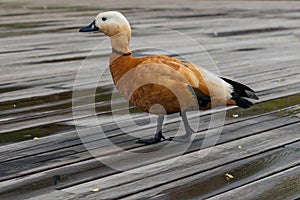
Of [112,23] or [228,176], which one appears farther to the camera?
[112,23]

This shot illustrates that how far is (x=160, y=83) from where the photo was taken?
12.6 feet

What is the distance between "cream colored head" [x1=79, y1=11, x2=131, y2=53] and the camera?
4035 millimetres

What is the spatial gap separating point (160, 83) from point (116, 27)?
466 millimetres

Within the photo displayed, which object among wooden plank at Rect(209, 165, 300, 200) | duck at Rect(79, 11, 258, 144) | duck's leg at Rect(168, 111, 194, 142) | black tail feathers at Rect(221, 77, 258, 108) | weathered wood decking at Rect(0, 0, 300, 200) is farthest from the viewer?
duck's leg at Rect(168, 111, 194, 142)

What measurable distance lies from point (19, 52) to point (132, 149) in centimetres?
460

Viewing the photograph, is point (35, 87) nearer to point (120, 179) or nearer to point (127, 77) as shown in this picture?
point (127, 77)

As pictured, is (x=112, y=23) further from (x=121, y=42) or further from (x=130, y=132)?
(x=130, y=132)

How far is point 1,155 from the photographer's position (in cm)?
379

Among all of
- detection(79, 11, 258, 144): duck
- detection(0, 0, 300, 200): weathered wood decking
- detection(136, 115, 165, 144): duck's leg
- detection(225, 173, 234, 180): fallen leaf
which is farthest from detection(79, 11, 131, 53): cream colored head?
detection(225, 173, 234, 180): fallen leaf

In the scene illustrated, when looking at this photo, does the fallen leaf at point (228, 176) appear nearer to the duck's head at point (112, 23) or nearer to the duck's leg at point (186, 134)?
the duck's leg at point (186, 134)

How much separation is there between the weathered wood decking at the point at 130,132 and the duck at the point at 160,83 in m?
0.27

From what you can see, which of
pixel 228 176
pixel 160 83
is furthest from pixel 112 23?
pixel 228 176

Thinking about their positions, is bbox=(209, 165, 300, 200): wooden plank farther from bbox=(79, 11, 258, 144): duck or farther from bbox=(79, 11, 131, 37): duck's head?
bbox=(79, 11, 131, 37): duck's head

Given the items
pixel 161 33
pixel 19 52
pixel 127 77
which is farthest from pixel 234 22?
pixel 127 77
